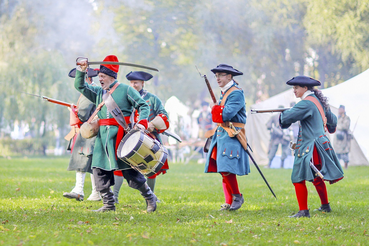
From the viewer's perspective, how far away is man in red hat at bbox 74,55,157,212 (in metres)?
6.34

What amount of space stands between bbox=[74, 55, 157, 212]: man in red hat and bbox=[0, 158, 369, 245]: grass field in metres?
0.50

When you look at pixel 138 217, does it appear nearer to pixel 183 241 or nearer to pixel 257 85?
pixel 183 241

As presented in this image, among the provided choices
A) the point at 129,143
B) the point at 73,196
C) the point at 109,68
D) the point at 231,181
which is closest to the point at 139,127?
the point at 129,143

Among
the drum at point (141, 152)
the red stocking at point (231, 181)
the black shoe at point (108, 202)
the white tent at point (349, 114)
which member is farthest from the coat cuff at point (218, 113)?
the white tent at point (349, 114)

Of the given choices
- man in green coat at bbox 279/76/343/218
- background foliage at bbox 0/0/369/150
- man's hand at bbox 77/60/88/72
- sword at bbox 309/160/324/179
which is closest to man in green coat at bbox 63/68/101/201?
man's hand at bbox 77/60/88/72

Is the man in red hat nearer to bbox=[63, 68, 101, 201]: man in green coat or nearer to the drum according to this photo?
the drum

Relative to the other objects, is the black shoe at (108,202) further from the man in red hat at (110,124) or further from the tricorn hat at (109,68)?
the tricorn hat at (109,68)

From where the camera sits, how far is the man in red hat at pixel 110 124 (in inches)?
249

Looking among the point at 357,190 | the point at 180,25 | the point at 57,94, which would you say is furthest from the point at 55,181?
the point at 180,25

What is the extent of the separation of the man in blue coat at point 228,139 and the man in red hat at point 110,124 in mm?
1067

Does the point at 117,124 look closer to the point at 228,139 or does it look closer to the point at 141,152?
the point at 141,152

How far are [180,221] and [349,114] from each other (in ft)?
33.3

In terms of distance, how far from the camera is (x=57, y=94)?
23.0m

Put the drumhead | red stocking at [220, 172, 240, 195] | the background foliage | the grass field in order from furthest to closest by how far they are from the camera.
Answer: the background foliage
red stocking at [220, 172, 240, 195]
the drumhead
the grass field
